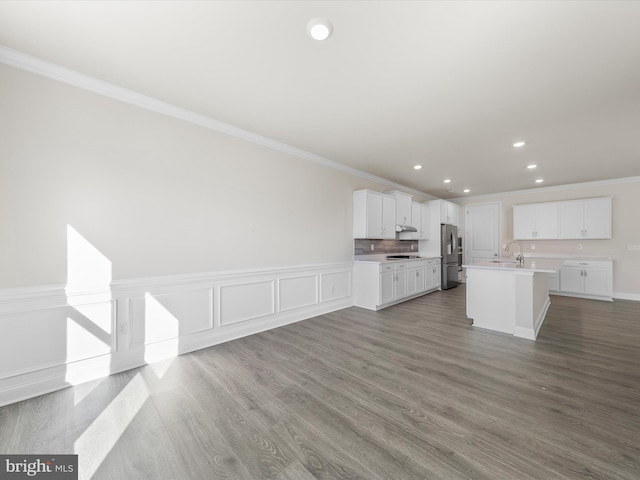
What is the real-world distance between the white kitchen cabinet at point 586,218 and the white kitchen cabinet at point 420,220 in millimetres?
2968

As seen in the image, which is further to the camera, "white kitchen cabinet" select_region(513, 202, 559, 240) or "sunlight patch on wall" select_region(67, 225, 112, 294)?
"white kitchen cabinet" select_region(513, 202, 559, 240)

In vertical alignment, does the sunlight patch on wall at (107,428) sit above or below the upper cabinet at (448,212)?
below

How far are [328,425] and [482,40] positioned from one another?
2.96m

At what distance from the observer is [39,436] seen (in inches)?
68.3

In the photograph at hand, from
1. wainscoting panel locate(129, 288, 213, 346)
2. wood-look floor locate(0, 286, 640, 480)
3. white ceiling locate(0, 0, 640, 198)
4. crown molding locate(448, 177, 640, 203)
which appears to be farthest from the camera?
crown molding locate(448, 177, 640, 203)

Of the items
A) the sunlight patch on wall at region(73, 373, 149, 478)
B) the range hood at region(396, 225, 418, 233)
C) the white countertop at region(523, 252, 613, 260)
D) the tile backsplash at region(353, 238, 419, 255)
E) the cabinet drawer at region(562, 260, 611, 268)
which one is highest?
the range hood at region(396, 225, 418, 233)

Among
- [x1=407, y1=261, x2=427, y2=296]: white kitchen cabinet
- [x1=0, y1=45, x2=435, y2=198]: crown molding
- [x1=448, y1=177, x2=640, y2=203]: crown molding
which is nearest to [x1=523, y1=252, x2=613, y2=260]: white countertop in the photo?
[x1=448, y1=177, x2=640, y2=203]: crown molding

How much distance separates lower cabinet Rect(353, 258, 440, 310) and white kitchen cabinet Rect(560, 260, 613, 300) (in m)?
3.40

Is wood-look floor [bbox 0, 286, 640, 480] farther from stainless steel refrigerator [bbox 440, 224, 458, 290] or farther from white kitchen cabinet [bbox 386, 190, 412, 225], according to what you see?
stainless steel refrigerator [bbox 440, 224, 458, 290]

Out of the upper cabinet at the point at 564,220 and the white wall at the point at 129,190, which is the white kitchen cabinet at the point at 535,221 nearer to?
the upper cabinet at the point at 564,220

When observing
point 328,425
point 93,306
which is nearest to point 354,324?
point 328,425

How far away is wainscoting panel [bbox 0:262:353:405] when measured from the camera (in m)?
2.14

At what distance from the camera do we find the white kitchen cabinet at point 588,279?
5.59 metres

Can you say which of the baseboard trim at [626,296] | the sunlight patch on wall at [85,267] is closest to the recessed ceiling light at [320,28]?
the sunlight patch on wall at [85,267]
